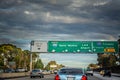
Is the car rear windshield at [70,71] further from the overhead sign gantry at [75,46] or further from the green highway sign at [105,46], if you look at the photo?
the green highway sign at [105,46]

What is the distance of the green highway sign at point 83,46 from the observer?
62.6 meters

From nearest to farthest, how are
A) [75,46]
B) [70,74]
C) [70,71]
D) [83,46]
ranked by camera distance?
[70,74]
[70,71]
[75,46]
[83,46]

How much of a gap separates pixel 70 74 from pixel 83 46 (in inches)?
1898

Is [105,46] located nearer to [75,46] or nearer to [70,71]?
[75,46]

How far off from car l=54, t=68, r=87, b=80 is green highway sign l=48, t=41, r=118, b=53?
46.2 metres

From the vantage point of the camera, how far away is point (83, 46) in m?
63.4

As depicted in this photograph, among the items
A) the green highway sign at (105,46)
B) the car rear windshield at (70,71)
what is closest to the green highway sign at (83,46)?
the green highway sign at (105,46)

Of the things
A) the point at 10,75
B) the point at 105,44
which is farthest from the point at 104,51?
the point at 10,75

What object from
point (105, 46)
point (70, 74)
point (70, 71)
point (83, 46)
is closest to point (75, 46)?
point (83, 46)

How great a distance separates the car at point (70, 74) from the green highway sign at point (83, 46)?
46.2m

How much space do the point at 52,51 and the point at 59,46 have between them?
6.09 feet

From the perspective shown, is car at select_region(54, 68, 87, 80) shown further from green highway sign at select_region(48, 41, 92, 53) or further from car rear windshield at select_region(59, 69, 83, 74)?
green highway sign at select_region(48, 41, 92, 53)

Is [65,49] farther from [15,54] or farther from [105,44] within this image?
[15,54]

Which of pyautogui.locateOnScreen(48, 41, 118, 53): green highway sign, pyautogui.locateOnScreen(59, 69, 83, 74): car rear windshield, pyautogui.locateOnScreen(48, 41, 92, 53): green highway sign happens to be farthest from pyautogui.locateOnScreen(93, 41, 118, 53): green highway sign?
pyautogui.locateOnScreen(59, 69, 83, 74): car rear windshield
